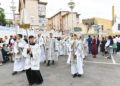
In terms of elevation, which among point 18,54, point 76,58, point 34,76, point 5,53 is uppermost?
point 18,54

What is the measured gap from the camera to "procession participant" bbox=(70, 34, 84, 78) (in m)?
13.3

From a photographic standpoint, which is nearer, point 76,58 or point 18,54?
point 76,58

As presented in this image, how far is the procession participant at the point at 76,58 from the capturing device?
13.3 metres

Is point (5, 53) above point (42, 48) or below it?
below

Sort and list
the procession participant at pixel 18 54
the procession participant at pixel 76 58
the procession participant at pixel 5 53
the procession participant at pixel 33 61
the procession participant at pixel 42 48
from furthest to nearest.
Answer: the procession participant at pixel 5 53 → the procession participant at pixel 42 48 → the procession participant at pixel 18 54 → the procession participant at pixel 76 58 → the procession participant at pixel 33 61

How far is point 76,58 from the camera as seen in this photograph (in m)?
13.4

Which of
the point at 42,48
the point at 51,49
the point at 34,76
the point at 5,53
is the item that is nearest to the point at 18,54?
the point at 34,76

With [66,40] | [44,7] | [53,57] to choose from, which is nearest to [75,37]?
[53,57]

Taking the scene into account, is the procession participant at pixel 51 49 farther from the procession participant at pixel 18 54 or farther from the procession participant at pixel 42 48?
the procession participant at pixel 18 54

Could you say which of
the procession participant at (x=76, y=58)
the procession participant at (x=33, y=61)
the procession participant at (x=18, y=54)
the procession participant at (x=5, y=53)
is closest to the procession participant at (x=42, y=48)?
the procession participant at (x=5, y=53)

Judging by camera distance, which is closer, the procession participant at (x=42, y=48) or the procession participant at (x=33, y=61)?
the procession participant at (x=33, y=61)

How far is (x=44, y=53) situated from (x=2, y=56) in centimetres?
263

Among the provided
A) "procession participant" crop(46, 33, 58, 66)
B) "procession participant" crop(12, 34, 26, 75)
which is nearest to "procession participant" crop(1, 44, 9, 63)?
"procession participant" crop(46, 33, 58, 66)

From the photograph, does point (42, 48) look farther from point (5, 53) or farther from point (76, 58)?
point (76, 58)
